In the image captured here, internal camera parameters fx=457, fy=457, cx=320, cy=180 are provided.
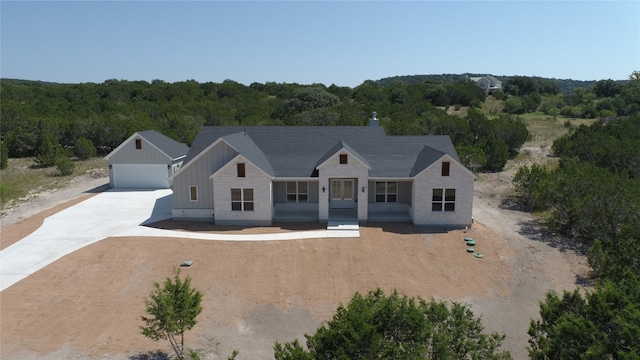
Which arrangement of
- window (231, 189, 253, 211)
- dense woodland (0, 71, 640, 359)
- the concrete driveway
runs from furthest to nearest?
1. window (231, 189, 253, 211)
2. the concrete driveway
3. dense woodland (0, 71, 640, 359)

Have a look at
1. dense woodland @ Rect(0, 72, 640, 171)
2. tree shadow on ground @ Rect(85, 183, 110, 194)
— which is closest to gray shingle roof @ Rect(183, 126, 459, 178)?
dense woodland @ Rect(0, 72, 640, 171)

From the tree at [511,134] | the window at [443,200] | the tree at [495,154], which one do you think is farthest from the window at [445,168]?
the tree at [511,134]

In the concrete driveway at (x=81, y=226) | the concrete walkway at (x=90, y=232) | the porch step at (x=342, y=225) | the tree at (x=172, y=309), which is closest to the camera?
the tree at (x=172, y=309)

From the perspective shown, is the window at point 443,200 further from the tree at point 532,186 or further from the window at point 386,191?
the tree at point 532,186

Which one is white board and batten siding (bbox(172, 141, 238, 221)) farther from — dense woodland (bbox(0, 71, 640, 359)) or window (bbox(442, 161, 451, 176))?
dense woodland (bbox(0, 71, 640, 359))

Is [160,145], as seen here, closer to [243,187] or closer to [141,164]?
[141,164]

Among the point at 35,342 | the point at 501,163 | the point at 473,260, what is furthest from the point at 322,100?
the point at 35,342

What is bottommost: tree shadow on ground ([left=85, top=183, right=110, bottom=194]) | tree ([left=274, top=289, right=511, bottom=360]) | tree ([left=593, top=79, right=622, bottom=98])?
tree shadow on ground ([left=85, top=183, right=110, bottom=194])
